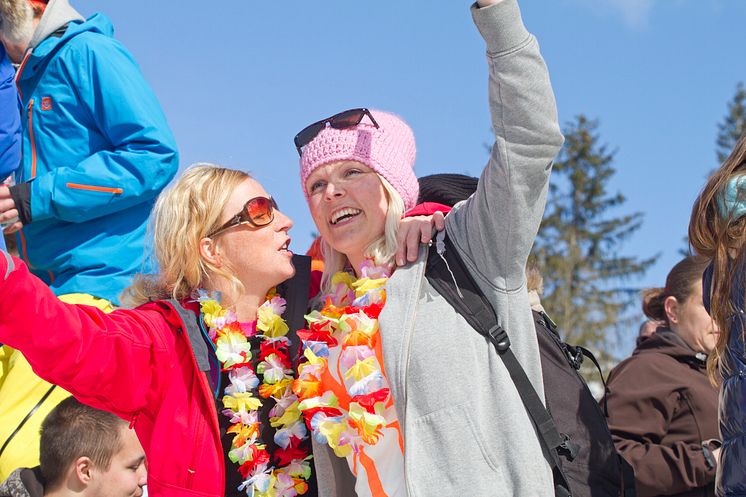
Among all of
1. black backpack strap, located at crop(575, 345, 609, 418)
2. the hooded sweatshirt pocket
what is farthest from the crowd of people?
black backpack strap, located at crop(575, 345, 609, 418)

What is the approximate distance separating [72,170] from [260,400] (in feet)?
5.55

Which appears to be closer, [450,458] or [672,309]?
[450,458]

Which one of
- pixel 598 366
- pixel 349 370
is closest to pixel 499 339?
pixel 349 370

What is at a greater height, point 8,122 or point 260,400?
point 8,122

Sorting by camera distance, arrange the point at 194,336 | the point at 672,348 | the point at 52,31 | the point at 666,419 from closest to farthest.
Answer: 1. the point at 194,336
2. the point at 666,419
3. the point at 672,348
4. the point at 52,31

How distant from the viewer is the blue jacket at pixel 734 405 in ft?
9.42

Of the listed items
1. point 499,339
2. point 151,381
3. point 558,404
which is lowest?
point 151,381

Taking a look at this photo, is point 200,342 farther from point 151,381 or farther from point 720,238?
point 720,238

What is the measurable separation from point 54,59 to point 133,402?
92.1 inches

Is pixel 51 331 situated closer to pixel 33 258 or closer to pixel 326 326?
pixel 326 326

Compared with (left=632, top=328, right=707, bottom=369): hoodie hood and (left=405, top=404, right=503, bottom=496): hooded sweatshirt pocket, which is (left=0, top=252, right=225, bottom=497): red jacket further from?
(left=632, top=328, right=707, bottom=369): hoodie hood

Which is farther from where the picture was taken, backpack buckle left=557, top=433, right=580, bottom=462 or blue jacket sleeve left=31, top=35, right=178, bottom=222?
blue jacket sleeve left=31, top=35, right=178, bottom=222

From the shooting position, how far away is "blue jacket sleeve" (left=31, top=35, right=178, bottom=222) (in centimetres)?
455

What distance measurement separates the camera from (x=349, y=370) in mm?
3275
